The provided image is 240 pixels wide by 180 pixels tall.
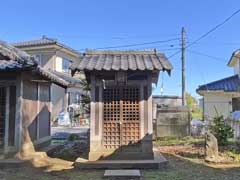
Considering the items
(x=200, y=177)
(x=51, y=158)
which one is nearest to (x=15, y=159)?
(x=51, y=158)

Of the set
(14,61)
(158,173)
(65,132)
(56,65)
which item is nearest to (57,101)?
(56,65)

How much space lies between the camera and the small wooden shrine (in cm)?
980

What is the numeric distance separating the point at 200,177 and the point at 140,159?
7.27ft

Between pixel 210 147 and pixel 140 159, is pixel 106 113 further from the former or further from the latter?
pixel 210 147

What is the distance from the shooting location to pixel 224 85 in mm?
21719

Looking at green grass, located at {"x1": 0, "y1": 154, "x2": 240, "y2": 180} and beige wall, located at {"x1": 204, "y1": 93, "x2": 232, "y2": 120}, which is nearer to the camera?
green grass, located at {"x1": 0, "y1": 154, "x2": 240, "y2": 180}

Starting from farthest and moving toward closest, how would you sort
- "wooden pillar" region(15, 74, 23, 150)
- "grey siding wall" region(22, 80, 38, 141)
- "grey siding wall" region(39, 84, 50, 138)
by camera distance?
"grey siding wall" region(39, 84, 50, 138) < "grey siding wall" region(22, 80, 38, 141) < "wooden pillar" region(15, 74, 23, 150)

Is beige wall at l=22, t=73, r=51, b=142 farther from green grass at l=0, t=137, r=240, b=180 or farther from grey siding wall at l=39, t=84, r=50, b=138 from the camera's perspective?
green grass at l=0, t=137, r=240, b=180

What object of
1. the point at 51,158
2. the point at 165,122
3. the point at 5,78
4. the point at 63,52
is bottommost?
the point at 51,158

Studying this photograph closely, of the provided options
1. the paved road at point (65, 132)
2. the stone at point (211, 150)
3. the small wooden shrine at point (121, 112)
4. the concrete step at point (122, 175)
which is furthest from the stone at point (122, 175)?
the paved road at point (65, 132)

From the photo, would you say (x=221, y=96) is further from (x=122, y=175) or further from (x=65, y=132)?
(x=122, y=175)

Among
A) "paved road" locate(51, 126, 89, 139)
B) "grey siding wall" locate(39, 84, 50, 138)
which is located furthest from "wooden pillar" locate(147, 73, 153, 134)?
"paved road" locate(51, 126, 89, 139)

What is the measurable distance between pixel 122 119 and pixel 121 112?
221 millimetres

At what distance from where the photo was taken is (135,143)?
9.88 meters
